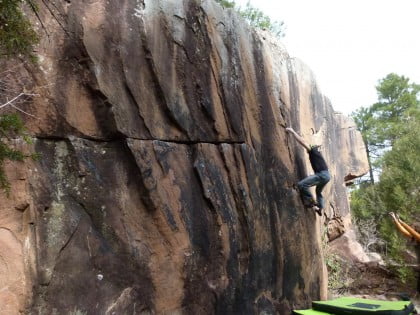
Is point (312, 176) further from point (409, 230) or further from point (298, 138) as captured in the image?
point (409, 230)

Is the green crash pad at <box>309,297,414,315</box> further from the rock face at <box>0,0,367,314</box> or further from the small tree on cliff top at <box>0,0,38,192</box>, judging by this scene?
the small tree on cliff top at <box>0,0,38,192</box>

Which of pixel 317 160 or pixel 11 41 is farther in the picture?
pixel 317 160

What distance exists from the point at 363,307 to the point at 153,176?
3.41 meters

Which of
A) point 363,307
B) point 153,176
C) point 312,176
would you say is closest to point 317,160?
point 312,176

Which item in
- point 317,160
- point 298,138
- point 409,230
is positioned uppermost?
point 298,138

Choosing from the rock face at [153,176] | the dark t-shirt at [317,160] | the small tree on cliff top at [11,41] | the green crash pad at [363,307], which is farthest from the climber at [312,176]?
the small tree on cliff top at [11,41]

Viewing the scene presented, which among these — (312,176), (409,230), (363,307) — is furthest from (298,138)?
(409,230)

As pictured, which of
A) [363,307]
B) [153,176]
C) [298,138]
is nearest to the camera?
[153,176]

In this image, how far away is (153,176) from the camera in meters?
4.98

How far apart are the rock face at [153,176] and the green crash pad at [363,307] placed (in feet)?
2.51

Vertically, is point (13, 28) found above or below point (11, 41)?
above

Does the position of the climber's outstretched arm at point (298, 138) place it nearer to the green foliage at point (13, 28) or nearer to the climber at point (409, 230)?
the climber at point (409, 230)

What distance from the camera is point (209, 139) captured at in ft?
18.8

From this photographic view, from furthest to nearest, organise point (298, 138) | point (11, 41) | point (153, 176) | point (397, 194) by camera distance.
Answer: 1. point (397, 194)
2. point (298, 138)
3. point (153, 176)
4. point (11, 41)
